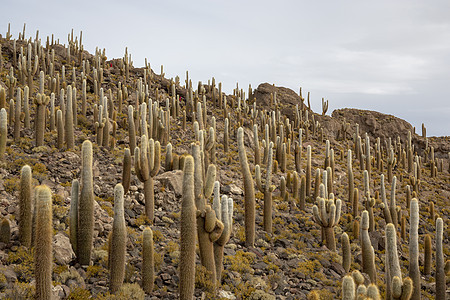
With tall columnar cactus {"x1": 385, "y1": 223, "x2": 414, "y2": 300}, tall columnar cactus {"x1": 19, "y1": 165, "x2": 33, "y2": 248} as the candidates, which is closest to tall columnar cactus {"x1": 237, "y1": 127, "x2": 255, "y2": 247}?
tall columnar cactus {"x1": 385, "y1": 223, "x2": 414, "y2": 300}

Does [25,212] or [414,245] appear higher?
[25,212]

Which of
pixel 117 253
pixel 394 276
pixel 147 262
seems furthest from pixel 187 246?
pixel 394 276

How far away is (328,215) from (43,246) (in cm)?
914

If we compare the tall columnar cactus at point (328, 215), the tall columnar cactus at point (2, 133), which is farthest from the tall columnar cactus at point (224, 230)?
the tall columnar cactus at point (2, 133)

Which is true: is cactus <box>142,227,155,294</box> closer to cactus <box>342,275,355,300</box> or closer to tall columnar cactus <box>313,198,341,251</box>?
cactus <box>342,275,355,300</box>

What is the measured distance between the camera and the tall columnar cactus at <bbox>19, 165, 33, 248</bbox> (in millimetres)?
7391

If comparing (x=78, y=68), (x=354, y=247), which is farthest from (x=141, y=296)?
(x=78, y=68)

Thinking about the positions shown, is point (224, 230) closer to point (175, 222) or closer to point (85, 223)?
point (85, 223)

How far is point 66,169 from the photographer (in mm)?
12789

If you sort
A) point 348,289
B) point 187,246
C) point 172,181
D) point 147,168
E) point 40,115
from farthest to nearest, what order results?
point 40,115, point 172,181, point 147,168, point 187,246, point 348,289

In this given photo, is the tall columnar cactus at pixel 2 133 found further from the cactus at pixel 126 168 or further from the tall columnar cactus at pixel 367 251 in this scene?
the tall columnar cactus at pixel 367 251

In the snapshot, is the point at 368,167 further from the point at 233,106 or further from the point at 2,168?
the point at 2,168

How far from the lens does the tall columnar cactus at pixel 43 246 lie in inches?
226

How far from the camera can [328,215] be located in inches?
472
